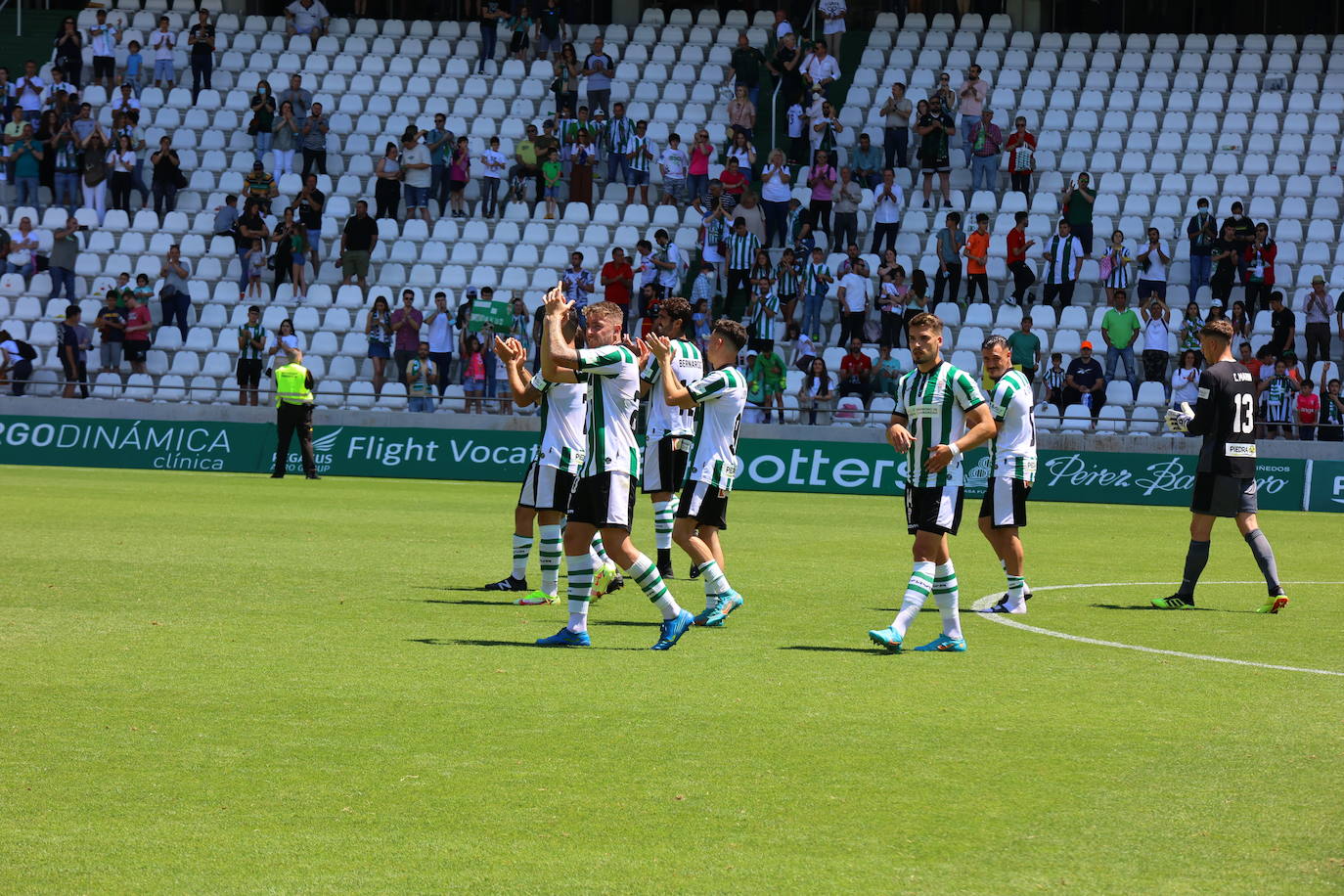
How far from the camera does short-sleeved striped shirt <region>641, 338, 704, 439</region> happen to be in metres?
13.2

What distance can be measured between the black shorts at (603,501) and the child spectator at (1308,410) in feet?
64.1

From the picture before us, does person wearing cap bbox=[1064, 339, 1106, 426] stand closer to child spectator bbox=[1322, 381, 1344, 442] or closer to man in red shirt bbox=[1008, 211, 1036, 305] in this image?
man in red shirt bbox=[1008, 211, 1036, 305]

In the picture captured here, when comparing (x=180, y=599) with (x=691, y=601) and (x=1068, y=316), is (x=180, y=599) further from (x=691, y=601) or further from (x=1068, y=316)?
(x=1068, y=316)

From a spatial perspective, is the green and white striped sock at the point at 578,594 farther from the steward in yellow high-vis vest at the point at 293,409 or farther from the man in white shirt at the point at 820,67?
the man in white shirt at the point at 820,67

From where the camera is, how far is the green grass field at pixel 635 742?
5.45 m

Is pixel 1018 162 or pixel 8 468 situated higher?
pixel 1018 162

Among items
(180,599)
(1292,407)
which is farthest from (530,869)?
(1292,407)

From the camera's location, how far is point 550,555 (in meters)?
12.7

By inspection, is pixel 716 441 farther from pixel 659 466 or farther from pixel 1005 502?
pixel 1005 502

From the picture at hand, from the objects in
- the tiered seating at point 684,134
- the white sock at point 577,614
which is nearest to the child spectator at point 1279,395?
the tiered seating at point 684,134

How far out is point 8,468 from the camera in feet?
95.8

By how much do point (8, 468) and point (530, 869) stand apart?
2617 cm

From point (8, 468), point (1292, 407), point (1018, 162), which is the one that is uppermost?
point (1018, 162)

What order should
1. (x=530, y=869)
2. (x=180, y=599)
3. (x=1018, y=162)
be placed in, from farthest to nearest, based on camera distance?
(x=1018, y=162)
(x=180, y=599)
(x=530, y=869)
